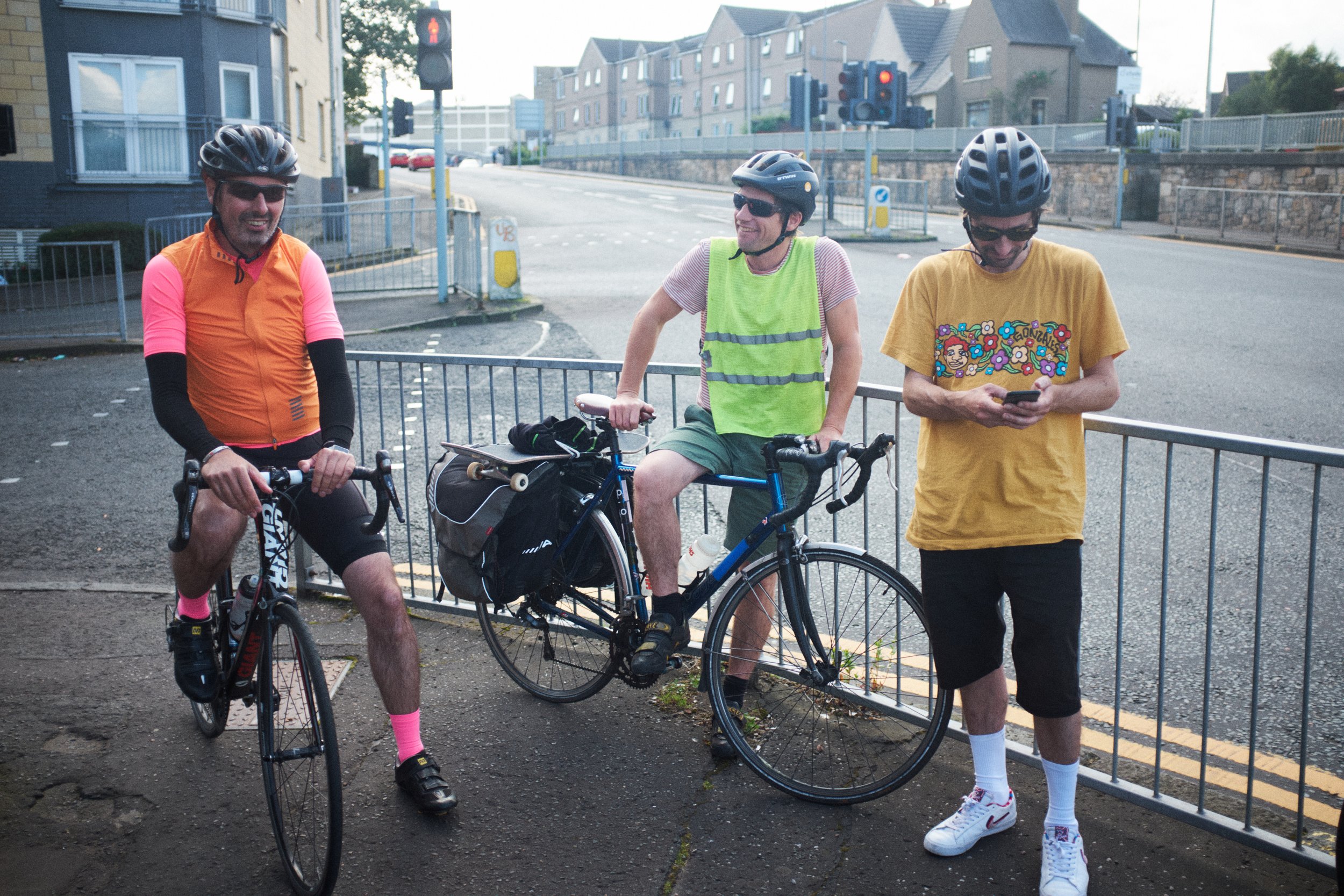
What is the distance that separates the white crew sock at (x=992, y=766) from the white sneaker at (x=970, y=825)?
0.05ft

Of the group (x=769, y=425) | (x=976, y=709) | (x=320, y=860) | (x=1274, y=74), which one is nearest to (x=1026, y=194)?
(x=769, y=425)

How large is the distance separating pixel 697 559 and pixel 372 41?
62330 mm

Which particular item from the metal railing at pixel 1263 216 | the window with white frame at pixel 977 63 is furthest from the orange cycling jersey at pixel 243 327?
the window with white frame at pixel 977 63

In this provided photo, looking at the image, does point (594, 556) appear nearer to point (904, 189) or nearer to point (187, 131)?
point (187, 131)

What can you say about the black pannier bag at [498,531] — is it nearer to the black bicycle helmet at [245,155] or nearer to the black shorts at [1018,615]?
the black bicycle helmet at [245,155]

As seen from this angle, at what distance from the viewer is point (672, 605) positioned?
3.79 metres

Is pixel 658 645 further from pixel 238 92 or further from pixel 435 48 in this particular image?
pixel 238 92

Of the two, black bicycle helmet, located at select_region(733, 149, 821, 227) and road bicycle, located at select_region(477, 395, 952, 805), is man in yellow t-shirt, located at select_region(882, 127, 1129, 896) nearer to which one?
road bicycle, located at select_region(477, 395, 952, 805)

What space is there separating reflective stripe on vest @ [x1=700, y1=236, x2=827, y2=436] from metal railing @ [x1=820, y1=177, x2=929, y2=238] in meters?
23.5

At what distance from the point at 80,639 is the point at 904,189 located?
28171 mm

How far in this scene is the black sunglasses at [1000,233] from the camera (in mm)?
3006

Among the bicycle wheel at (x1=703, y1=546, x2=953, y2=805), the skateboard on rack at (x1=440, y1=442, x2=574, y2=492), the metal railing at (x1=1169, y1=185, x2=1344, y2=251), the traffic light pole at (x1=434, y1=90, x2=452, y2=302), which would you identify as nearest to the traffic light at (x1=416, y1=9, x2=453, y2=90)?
the traffic light pole at (x1=434, y1=90, x2=452, y2=302)

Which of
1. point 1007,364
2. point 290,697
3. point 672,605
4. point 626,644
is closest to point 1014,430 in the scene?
point 1007,364

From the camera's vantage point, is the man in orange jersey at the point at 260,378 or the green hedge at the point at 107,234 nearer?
the man in orange jersey at the point at 260,378
